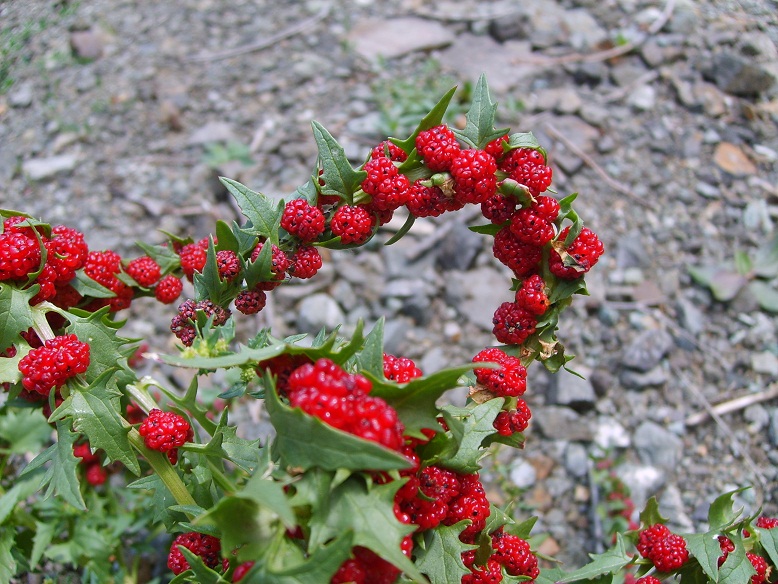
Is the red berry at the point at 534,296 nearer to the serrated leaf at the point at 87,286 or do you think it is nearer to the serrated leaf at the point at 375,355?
the serrated leaf at the point at 375,355

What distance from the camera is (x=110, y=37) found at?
5008 mm

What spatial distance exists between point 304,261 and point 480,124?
0.60 m

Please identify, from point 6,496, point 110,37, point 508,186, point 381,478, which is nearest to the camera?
point 381,478

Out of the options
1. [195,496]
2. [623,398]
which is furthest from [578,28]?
[195,496]

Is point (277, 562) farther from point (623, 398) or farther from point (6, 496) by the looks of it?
point (623, 398)

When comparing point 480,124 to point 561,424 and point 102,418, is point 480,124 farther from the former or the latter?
point 561,424

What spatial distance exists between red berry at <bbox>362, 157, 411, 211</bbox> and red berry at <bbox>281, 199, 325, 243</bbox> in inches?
5.9

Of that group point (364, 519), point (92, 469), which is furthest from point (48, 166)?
point (364, 519)

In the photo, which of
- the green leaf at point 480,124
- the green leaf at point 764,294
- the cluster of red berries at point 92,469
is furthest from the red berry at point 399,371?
the green leaf at point 764,294

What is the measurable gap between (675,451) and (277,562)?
252cm

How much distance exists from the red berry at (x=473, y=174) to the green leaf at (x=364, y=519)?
80 centimetres

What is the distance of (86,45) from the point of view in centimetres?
490

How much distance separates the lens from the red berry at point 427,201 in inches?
72.5

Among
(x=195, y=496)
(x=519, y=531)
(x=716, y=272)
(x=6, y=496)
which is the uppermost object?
(x=195, y=496)
